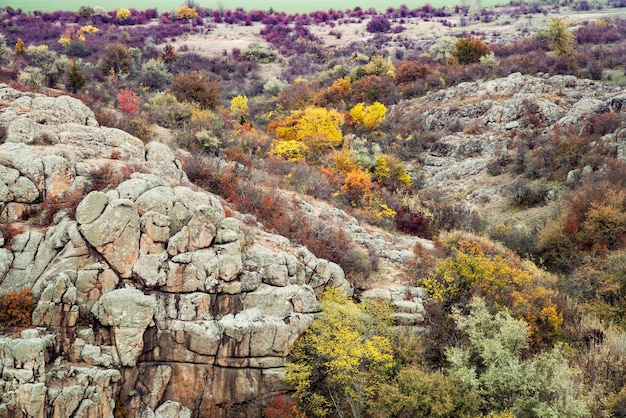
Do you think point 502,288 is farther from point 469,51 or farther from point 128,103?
point 469,51

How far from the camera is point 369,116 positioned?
3209 cm

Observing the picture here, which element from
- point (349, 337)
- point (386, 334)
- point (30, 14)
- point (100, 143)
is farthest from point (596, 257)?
point (30, 14)

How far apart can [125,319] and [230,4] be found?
317 feet

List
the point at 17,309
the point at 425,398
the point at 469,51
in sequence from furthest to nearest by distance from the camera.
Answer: the point at 469,51 < the point at 425,398 < the point at 17,309

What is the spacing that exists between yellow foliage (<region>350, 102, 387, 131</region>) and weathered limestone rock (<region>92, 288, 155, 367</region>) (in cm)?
2542

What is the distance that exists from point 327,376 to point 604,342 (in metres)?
7.27

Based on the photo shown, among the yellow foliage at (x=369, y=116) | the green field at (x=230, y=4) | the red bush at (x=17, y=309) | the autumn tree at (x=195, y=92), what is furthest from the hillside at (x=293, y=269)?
the green field at (x=230, y=4)

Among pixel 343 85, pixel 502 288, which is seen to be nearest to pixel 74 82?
pixel 502 288

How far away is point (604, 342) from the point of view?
10.9 metres

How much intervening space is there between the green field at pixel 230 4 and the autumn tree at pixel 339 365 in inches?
2994

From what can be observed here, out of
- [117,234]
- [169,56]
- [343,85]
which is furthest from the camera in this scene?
[169,56]

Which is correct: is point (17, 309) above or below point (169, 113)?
below

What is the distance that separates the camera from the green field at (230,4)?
226ft

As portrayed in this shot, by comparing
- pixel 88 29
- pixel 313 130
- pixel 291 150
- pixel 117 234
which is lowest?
pixel 291 150
